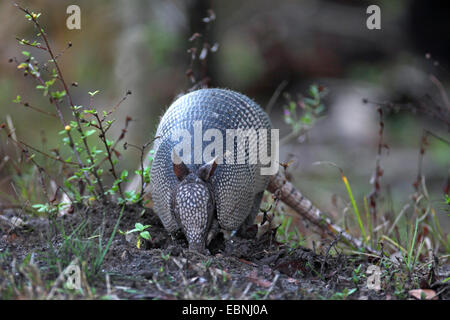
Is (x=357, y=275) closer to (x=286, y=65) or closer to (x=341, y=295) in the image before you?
(x=341, y=295)

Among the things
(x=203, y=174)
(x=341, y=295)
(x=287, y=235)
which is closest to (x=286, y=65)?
(x=287, y=235)

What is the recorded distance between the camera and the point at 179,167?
4.25 metres

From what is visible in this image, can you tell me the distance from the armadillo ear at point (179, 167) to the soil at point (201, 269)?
1.94 ft

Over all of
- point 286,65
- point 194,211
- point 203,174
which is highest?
point 286,65

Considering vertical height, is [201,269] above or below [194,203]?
below

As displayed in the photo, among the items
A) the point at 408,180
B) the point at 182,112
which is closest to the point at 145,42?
the point at 408,180

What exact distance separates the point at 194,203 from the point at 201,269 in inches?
20.4

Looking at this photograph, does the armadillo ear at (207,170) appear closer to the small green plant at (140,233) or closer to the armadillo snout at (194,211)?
the armadillo snout at (194,211)

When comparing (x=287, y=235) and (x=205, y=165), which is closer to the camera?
(x=205, y=165)

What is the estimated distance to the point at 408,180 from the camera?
12.3 meters

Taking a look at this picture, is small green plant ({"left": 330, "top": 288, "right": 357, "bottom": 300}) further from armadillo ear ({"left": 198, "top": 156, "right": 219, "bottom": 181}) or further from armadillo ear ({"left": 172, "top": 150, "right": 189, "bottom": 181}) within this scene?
armadillo ear ({"left": 172, "top": 150, "right": 189, "bottom": 181})
